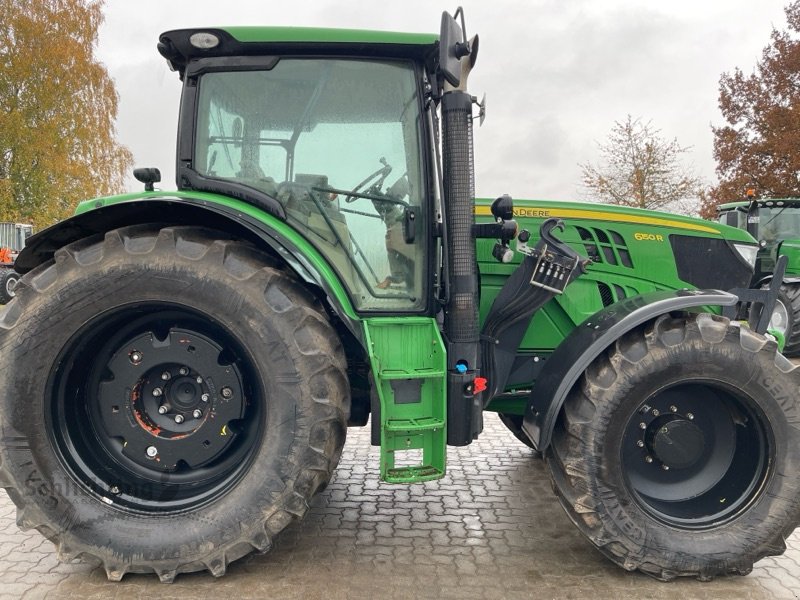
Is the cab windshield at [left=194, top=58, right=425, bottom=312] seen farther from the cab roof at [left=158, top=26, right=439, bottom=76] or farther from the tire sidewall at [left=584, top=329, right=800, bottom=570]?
the tire sidewall at [left=584, top=329, right=800, bottom=570]

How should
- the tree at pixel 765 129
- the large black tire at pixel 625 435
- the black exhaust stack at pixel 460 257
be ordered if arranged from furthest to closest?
the tree at pixel 765 129, the black exhaust stack at pixel 460 257, the large black tire at pixel 625 435

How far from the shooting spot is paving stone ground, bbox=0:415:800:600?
8.52 feet

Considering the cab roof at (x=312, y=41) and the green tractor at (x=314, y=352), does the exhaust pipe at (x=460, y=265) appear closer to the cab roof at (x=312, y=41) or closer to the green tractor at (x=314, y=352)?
the green tractor at (x=314, y=352)

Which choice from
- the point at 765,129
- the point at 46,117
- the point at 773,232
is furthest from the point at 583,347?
the point at 46,117

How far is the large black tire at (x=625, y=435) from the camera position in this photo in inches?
106

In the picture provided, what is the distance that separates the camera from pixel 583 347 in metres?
2.80

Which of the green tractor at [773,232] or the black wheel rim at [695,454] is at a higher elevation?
the green tractor at [773,232]

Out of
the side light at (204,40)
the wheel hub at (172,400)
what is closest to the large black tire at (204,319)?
the wheel hub at (172,400)

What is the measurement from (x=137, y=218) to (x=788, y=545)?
3506 millimetres

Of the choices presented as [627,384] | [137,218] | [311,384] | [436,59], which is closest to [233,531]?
[311,384]

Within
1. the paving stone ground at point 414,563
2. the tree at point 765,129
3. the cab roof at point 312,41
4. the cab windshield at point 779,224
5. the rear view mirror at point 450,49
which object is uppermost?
the tree at point 765,129

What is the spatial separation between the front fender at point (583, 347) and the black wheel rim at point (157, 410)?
126cm

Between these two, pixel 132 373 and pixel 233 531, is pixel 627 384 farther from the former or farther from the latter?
pixel 132 373

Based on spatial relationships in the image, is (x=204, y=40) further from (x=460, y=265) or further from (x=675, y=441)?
(x=675, y=441)
